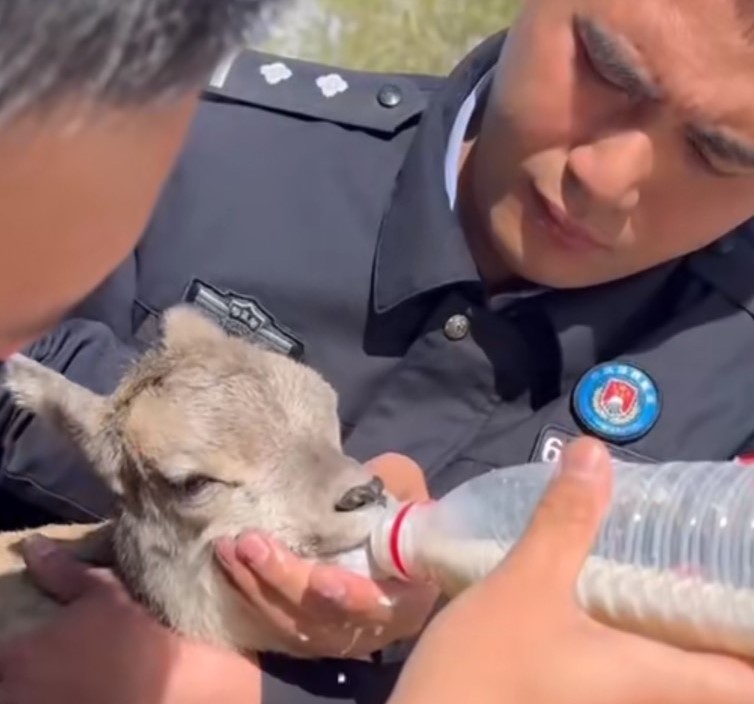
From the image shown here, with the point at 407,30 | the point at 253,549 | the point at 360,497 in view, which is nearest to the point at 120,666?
the point at 253,549

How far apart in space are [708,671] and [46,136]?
55 cm

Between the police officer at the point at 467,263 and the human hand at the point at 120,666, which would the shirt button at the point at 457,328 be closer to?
the police officer at the point at 467,263

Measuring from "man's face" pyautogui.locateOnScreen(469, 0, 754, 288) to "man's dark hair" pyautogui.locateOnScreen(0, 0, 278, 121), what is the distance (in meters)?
0.74

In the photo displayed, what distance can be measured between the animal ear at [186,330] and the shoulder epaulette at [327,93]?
361 millimetres

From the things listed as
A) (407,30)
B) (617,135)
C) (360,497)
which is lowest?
(360,497)

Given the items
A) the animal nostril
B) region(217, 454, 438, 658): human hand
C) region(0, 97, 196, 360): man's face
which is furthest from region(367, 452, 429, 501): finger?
region(0, 97, 196, 360): man's face

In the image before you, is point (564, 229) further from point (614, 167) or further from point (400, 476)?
point (400, 476)

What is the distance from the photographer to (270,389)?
1.42 metres

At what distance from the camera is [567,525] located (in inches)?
39.9

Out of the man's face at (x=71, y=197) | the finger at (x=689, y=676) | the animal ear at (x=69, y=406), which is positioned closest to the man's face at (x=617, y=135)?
the animal ear at (x=69, y=406)

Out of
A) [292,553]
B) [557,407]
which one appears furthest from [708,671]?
[557,407]

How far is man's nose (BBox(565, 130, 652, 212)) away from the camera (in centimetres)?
142

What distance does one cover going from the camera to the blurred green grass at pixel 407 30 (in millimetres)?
2852

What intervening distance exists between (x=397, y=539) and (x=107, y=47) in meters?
0.71
